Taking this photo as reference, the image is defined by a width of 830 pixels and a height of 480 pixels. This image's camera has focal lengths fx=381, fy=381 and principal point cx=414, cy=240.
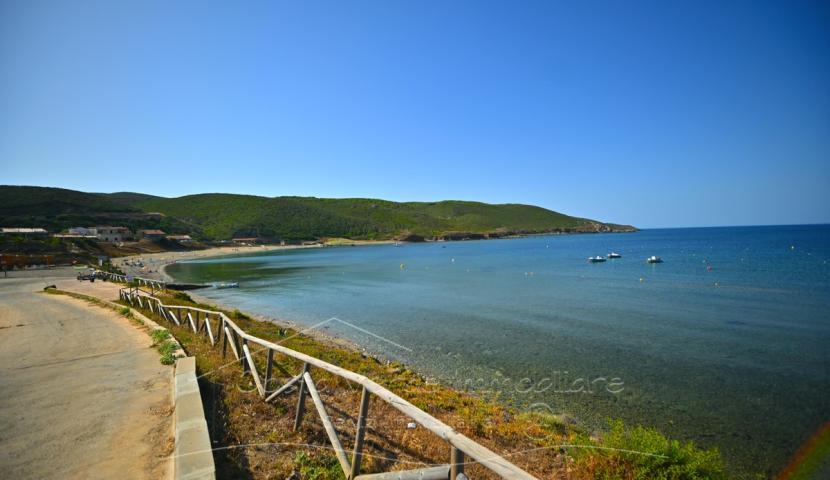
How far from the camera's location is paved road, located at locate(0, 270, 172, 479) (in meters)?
5.86

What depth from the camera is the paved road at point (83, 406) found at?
5.86 meters

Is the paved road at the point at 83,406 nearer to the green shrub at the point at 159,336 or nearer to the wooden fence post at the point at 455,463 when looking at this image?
the green shrub at the point at 159,336

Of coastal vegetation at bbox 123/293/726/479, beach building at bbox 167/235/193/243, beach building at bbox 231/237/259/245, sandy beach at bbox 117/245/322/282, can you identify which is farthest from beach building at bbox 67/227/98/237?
coastal vegetation at bbox 123/293/726/479

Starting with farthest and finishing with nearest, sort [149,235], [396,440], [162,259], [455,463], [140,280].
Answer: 1. [149,235]
2. [162,259]
3. [140,280]
4. [396,440]
5. [455,463]

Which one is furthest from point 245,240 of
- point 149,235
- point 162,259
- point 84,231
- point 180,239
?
point 162,259

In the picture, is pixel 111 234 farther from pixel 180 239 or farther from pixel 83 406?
pixel 83 406

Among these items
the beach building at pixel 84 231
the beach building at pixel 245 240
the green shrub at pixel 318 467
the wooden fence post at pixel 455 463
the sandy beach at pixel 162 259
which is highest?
the beach building at pixel 84 231

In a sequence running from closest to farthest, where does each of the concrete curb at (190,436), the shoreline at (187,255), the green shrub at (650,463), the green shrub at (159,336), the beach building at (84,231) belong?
the concrete curb at (190,436) → the green shrub at (650,463) → the green shrub at (159,336) → the shoreline at (187,255) → the beach building at (84,231)

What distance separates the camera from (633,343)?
21.6 metres

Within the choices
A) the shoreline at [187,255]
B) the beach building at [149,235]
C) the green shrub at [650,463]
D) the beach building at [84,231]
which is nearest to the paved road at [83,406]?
the green shrub at [650,463]

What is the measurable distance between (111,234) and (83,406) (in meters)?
139

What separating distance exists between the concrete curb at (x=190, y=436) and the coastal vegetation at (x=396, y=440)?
0.40 m

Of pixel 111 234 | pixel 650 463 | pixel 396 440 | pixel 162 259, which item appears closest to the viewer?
pixel 650 463

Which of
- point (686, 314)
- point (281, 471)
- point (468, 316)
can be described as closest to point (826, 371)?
point (686, 314)
